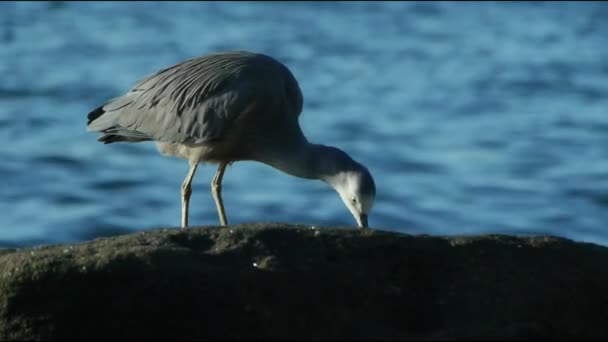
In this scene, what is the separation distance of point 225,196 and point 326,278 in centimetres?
944

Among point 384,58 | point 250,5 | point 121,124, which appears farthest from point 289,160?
point 250,5

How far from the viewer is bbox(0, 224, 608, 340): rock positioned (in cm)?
A: 521

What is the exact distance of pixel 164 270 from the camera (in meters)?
5.31

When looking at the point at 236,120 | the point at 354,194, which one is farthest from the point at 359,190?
the point at 236,120

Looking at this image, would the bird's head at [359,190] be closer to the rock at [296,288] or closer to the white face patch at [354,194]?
the white face patch at [354,194]

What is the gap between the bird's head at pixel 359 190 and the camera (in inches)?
302

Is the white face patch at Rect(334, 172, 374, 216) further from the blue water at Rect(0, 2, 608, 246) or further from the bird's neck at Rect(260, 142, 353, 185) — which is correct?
the blue water at Rect(0, 2, 608, 246)

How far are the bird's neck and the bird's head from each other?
0.21 feet

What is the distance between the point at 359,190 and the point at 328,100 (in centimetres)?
1077

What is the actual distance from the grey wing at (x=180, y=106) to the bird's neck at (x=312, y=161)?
0.37 meters

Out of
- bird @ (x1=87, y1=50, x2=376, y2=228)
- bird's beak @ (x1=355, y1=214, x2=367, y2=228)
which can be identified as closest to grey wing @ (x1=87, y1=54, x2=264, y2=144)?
bird @ (x1=87, y1=50, x2=376, y2=228)

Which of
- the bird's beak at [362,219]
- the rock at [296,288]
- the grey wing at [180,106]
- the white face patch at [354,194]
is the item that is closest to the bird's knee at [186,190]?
the grey wing at [180,106]

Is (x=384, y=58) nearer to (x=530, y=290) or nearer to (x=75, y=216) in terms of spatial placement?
(x=75, y=216)

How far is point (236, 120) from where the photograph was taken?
818 cm
